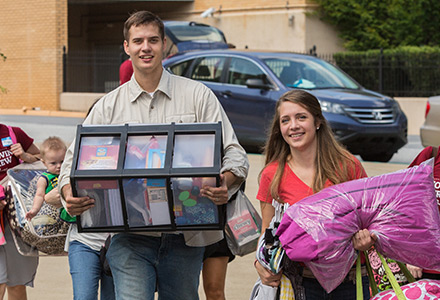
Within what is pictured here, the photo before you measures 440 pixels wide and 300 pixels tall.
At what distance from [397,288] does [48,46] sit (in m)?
24.8

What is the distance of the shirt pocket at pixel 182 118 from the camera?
3.98 metres

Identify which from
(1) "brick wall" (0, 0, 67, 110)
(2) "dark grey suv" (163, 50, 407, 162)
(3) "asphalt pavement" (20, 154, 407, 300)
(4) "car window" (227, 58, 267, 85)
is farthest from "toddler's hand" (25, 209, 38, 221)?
(1) "brick wall" (0, 0, 67, 110)

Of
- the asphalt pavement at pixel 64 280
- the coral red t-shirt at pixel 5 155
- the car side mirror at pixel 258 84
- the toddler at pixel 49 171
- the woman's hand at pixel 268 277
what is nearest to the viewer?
the woman's hand at pixel 268 277

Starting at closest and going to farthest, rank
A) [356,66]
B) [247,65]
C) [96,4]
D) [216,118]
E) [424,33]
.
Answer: [216,118] < [247,65] < [356,66] < [424,33] < [96,4]

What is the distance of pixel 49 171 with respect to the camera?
4914 mm

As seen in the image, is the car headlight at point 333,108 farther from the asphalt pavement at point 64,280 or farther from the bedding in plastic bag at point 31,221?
the bedding in plastic bag at point 31,221

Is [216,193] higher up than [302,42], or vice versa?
[302,42]

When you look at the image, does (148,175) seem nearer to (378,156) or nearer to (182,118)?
(182,118)

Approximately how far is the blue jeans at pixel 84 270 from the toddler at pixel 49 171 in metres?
0.38

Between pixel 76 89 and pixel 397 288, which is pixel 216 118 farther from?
pixel 76 89

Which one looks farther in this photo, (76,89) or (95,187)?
(76,89)

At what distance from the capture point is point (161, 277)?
13.5 feet

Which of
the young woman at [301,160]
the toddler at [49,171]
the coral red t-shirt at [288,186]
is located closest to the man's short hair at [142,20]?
the young woman at [301,160]

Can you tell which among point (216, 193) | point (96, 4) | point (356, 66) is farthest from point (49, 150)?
point (96, 4)
